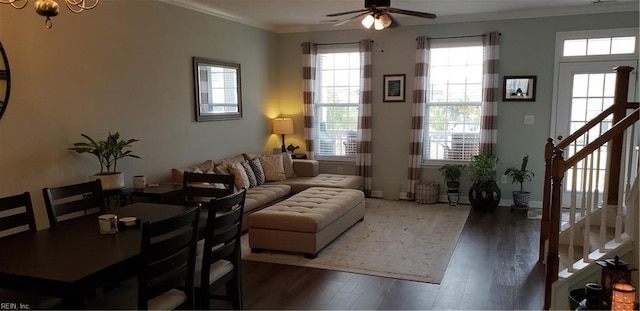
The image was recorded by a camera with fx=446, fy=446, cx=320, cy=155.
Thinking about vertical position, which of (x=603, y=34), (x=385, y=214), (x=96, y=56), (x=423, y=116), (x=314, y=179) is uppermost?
(x=603, y=34)

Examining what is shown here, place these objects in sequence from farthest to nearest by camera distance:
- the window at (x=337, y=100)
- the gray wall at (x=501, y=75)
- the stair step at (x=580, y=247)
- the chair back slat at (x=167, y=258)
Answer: the window at (x=337, y=100) → the gray wall at (x=501, y=75) → the stair step at (x=580, y=247) → the chair back slat at (x=167, y=258)

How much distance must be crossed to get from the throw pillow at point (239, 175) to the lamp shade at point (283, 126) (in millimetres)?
1686

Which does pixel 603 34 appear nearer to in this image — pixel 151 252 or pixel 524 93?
pixel 524 93

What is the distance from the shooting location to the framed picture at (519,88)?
614 cm

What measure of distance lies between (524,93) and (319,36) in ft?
10.5

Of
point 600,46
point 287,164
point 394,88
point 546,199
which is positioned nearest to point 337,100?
point 394,88

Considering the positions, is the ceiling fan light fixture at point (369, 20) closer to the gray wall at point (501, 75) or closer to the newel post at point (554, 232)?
the newel post at point (554, 232)

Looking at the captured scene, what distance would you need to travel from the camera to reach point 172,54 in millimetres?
5191

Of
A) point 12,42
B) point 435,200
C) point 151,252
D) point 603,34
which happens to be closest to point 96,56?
point 12,42

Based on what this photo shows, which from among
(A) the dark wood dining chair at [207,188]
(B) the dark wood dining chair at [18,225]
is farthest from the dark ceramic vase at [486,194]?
(B) the dark wood dining chair at [18,225]

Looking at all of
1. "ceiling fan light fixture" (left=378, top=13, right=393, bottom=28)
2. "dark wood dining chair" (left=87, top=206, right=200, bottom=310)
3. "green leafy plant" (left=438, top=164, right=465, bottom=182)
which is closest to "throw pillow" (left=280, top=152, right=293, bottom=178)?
"green leafy plant" (left=438, top=164, right=465, bottom=182)

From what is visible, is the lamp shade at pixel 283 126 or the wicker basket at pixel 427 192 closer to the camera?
the wicker basket at pixel 427 192

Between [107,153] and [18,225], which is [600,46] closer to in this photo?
[107,153]

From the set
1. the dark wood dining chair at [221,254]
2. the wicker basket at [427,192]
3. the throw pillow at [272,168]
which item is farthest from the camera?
the wicker basket at [427,192]
